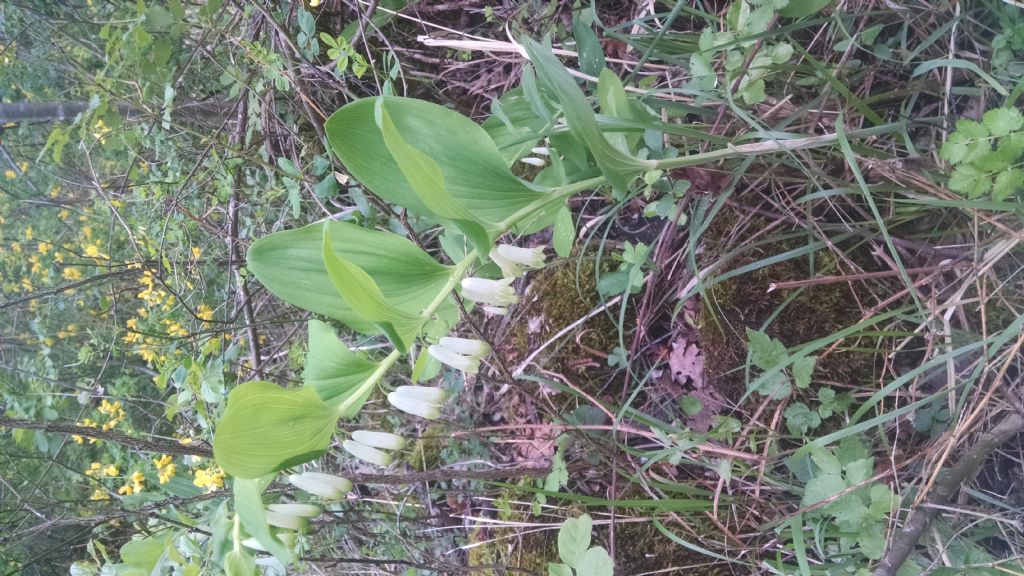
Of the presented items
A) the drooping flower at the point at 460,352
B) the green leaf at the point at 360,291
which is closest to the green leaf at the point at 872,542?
the drooping flower at the point at 460,352

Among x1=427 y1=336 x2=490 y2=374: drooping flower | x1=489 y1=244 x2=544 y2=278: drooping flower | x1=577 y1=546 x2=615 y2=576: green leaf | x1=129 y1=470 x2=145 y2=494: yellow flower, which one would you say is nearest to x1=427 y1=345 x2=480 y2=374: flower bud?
x1=427 y1=336 x2=490 y2=374: drooping flower

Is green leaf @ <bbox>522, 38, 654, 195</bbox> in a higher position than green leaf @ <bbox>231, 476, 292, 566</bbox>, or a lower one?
higher

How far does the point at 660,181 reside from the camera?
1.20 metres

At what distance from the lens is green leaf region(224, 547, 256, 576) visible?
887 mm

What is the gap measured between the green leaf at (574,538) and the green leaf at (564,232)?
1.52ft

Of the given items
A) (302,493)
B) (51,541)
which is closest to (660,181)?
(302,493)

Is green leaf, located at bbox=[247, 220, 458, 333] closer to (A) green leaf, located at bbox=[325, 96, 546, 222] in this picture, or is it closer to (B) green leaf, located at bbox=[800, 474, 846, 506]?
(A) green leaf, located at bbox=[325, 96, 546, 222]

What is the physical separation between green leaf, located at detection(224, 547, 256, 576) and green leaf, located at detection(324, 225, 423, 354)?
0.40 m

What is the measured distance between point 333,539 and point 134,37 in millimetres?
1555

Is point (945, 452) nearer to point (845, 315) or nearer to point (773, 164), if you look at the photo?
point (845, 315)

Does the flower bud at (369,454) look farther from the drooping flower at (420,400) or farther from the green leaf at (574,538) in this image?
the green leaf at (574,538)

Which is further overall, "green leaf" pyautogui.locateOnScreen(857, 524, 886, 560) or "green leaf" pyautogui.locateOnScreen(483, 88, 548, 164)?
"green leaf" pyautogui.locateOnScreen(483, 88, 548, 164)

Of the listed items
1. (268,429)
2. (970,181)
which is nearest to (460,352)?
(268,429)

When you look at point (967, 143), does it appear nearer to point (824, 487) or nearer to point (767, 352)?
point (767, 352)
